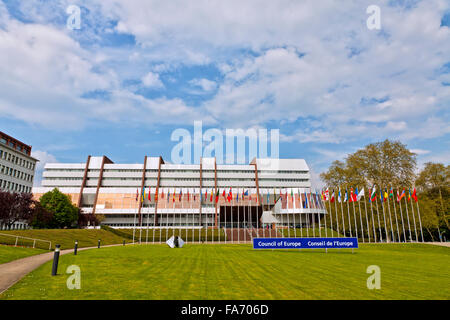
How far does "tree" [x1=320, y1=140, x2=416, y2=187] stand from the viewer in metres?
56.5

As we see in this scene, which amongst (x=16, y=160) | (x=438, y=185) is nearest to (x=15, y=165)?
(x=16, y=160)

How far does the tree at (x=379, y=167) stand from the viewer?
56.5 meters

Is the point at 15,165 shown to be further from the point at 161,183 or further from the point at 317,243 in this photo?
the point at 317,243

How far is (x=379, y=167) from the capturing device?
5838 centimetres

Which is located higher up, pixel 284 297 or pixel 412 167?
pixel 412 167

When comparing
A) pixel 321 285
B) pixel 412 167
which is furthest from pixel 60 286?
pixel 412 167

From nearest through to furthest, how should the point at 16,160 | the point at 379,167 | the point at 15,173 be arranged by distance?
the point at 379,167, the point at 15,173, the point at 16,160

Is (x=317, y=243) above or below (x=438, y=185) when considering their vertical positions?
below

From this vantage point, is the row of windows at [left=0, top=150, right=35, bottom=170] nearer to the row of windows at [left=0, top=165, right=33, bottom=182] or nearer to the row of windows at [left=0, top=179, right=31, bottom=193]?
the row of windows at [left=0, top=165, right=33, bottom=182]

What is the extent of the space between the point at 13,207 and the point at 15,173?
41.7m

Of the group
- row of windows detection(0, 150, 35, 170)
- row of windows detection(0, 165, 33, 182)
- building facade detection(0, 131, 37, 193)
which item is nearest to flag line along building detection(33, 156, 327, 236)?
row of windows detection(0, 165, 33, 182)
